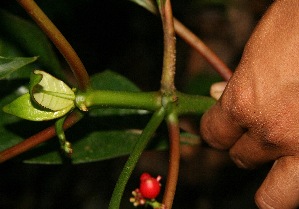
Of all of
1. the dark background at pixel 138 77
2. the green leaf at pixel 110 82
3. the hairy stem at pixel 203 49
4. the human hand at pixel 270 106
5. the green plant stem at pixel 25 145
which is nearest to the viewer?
the human hand at pixel 270 106

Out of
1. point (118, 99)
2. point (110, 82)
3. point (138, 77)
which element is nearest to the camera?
point (118, 99)

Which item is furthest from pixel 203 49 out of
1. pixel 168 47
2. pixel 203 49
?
pixel 168 47

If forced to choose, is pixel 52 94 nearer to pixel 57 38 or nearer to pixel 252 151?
pixel 57 38

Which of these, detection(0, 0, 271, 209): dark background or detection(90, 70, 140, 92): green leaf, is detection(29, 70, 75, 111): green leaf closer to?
detection(90, 70, 140, 92): green leaf

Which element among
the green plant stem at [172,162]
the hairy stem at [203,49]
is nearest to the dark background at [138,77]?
the hairy stem at [203,49]

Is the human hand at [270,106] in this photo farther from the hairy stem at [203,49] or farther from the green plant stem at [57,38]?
the green plant stem at [57,38]

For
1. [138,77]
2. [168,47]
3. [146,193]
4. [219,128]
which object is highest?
[138,77]

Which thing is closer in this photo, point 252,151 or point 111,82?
point 252,151
